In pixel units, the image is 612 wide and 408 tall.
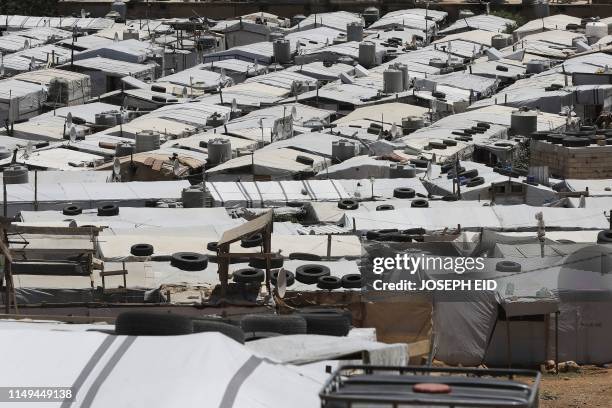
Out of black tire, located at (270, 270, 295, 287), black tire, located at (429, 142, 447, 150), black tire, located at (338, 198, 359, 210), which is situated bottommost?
black tire, located at (429, 142, 447, 150)

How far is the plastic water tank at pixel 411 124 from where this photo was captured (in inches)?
2135

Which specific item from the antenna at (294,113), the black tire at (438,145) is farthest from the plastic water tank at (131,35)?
the black tire at (438,145)

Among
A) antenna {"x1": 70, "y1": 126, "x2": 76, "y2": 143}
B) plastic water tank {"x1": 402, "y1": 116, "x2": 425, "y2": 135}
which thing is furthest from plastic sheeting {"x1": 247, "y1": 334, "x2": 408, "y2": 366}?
plastic water tank {"x1": 402, "y1": 116, "x2": 425, "y2": 135}

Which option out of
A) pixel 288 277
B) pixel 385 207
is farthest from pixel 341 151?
pixel 288 277

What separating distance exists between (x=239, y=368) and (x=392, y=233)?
15.5m

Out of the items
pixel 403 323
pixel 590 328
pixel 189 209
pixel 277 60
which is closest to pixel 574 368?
pixel 590 328

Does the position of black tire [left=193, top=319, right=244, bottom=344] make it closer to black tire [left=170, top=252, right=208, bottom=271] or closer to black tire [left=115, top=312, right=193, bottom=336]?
black tire [left=115, top=312, right=193, bottom=336]

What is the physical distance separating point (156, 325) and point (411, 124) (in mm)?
37241

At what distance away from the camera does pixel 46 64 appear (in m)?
71.8

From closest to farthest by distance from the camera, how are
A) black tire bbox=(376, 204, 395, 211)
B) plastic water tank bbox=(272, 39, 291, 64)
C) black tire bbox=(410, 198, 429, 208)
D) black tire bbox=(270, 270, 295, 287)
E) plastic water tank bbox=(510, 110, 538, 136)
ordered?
black tire bbox=(270, 270, 295, 287), black tire bbox=(376, 204, 395, 211), black tire bbox=(410, 198, 429, 208), plastic water tank bbox=(510, 110, 538, 136), plastic water tank bbox=(272, 39, 291, 64)

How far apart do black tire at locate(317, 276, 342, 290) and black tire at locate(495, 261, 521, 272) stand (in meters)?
2.44

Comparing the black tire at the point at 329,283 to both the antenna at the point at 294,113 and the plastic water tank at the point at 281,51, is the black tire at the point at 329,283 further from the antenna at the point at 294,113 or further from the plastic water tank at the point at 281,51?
the plastic water tank at the point at 281,51

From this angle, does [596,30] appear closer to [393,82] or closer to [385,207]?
[393,82]

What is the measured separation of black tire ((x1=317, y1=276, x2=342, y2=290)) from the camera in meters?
27.4
